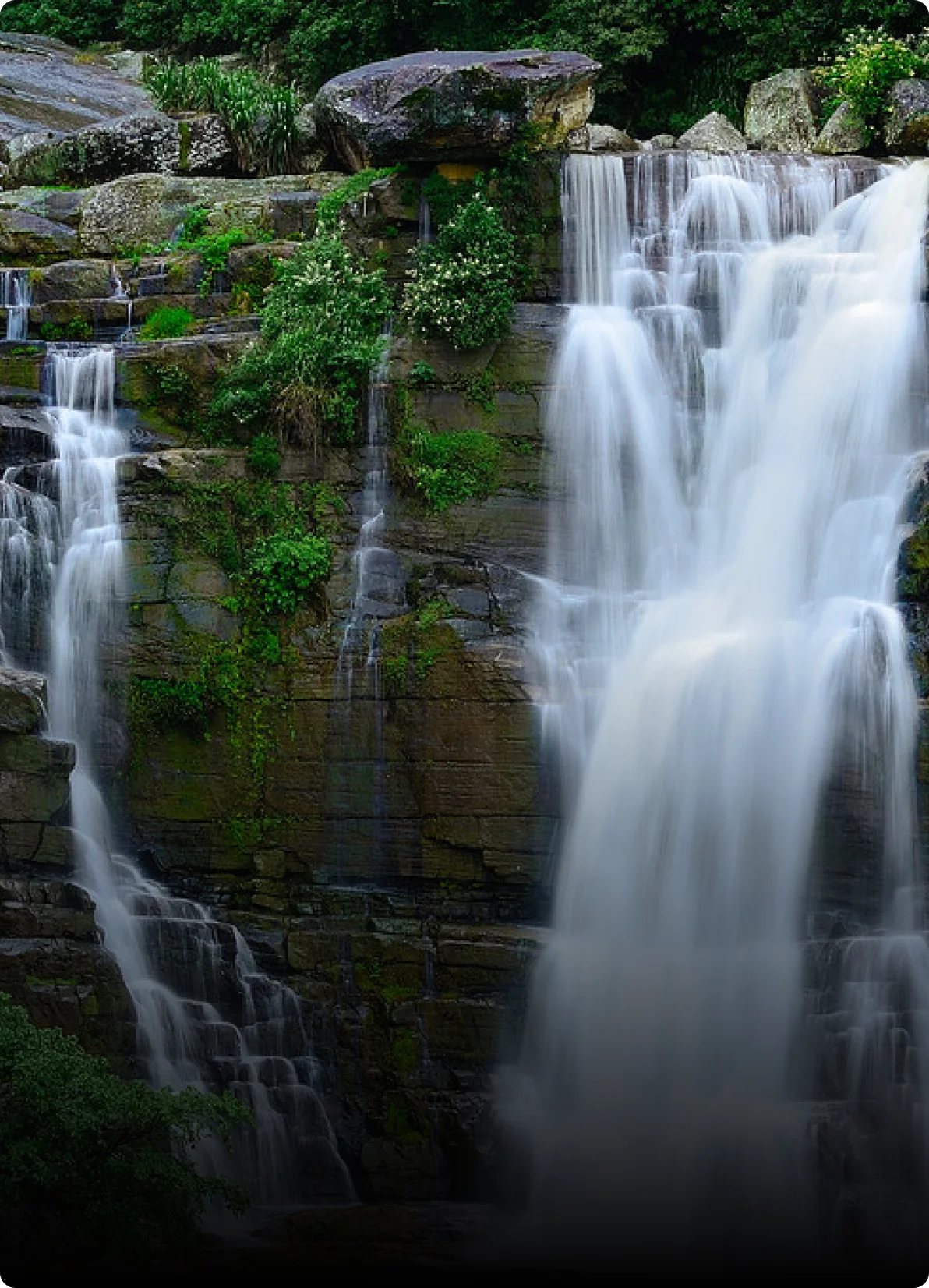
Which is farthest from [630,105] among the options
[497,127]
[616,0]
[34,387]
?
[34,387]

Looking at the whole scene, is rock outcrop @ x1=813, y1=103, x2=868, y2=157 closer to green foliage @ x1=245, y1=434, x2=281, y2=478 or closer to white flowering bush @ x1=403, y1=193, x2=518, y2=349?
white flowering bush @ x1=403, y1=193, x2=518, y2=349

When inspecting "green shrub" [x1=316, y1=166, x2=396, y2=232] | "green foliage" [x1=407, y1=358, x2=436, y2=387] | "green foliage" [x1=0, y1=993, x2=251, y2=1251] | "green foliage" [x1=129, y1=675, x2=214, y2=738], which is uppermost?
"green shrub" [x1=316, y1=166, x2=396, y2=232]

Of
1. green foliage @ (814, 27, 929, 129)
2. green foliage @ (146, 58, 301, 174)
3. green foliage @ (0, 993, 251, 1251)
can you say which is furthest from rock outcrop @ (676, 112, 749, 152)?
green foliage @ (0, 993, 251, 1251)

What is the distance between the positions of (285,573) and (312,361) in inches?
114

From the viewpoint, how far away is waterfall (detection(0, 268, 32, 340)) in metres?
22.1

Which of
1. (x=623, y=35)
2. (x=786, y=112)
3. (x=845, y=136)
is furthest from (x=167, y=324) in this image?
(x=623, y=35)

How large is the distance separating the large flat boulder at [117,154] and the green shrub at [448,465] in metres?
11.1

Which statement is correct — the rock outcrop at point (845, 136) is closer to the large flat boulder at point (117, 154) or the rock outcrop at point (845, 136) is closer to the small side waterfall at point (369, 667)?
the small side waterfall at point (369, 667)

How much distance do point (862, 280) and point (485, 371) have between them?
477 centimetres

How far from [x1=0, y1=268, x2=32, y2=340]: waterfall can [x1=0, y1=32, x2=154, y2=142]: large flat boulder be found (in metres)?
7.85

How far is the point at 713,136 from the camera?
83.9ft

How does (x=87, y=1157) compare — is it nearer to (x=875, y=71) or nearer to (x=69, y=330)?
(x=69, y=330)

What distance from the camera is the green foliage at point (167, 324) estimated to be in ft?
71.3

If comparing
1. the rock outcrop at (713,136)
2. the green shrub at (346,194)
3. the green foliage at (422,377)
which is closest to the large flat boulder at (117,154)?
the green shrub at (346,194)
